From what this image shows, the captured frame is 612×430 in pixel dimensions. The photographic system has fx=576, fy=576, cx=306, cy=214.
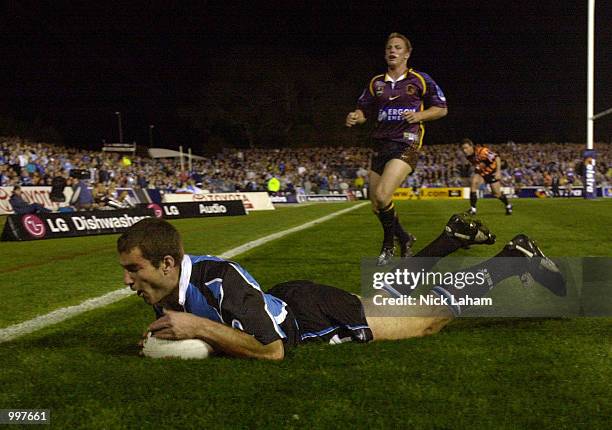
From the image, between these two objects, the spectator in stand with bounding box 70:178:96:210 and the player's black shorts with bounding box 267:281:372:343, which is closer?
the player's black shorts with bounding box 267:281:372:343

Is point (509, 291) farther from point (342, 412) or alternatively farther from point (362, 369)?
point (342, 412)

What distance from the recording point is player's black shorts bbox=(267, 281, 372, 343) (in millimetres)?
3502

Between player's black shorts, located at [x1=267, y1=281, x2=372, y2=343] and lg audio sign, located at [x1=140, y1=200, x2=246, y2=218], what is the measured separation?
58.7ft

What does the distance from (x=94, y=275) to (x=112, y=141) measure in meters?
95.3

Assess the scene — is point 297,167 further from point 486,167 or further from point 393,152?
point 393,152

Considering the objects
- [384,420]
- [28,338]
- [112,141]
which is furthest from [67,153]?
[112,141]

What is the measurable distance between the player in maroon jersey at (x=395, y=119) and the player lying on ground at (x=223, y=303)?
140 inches

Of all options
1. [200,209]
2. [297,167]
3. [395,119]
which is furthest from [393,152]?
[297,167]

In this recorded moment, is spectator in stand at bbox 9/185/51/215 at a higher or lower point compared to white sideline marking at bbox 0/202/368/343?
higher

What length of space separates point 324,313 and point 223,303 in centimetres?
78

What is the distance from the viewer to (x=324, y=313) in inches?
139

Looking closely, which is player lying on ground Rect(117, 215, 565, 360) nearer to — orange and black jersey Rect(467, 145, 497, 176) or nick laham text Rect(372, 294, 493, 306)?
nick laham text Rect(372, 294, 493, 306)

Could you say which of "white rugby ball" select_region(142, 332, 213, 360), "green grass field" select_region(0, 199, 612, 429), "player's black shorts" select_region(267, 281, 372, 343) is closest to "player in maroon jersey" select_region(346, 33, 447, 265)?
"green grass field" select_region(0, 199, 612, 429)

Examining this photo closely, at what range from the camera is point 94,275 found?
7.40 metres
